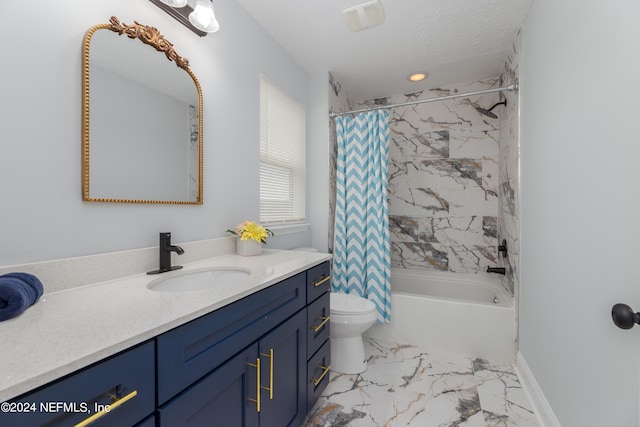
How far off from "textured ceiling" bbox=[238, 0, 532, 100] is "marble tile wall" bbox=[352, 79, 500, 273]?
389 millimetres

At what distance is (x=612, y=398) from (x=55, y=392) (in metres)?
1.54

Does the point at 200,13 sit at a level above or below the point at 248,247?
above

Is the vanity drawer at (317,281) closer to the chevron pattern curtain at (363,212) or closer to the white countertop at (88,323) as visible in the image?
the white countertop at (88,323)

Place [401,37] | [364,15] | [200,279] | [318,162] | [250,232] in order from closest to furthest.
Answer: [200,279] < [250,232] < [364,15] < [401,37] < [318,162]

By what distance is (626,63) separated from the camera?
2.77 ft

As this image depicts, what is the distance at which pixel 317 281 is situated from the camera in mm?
1493

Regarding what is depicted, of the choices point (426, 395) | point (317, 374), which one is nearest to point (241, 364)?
point (317, 374)

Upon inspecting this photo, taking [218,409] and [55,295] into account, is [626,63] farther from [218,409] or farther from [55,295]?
[55,295]

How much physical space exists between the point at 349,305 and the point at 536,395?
115 centimetres

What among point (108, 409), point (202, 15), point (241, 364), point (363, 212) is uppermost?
point (202, 15)

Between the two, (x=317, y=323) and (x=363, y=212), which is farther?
(x=363, y=212)

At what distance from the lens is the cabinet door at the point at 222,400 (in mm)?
723

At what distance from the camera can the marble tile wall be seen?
2.83 m

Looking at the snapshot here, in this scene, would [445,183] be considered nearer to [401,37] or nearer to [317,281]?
[401,37]
